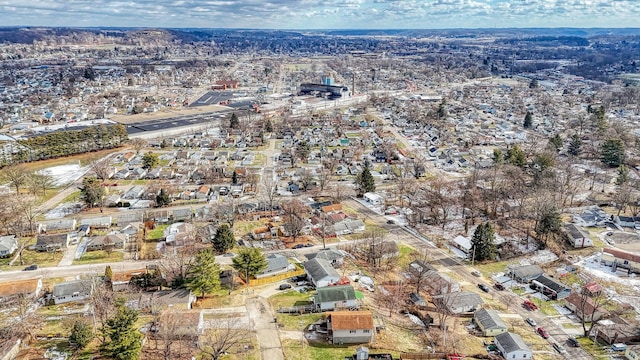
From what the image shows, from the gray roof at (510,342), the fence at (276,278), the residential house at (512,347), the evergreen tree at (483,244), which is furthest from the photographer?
the evergreen tree at (483,244)

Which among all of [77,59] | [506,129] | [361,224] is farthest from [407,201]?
[77,59]

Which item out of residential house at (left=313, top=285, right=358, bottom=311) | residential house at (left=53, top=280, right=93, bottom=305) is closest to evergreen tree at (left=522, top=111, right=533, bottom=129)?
residential house at (left=313, top=285, right=358, bottom=311)

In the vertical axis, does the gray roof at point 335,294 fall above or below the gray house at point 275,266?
above

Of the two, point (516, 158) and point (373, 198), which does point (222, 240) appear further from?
point (516, 158)

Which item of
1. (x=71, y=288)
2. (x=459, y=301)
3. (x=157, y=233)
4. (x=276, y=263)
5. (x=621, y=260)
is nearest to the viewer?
(x=459, y=301)

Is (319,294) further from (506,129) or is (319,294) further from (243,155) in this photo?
(506,129)

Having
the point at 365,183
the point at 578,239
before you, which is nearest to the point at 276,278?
the point at 365,183

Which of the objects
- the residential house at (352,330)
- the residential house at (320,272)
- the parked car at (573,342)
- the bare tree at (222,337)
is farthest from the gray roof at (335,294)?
the parked car at (573,342)

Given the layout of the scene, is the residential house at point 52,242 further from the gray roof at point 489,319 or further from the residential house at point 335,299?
the gray roof at point 489,319
